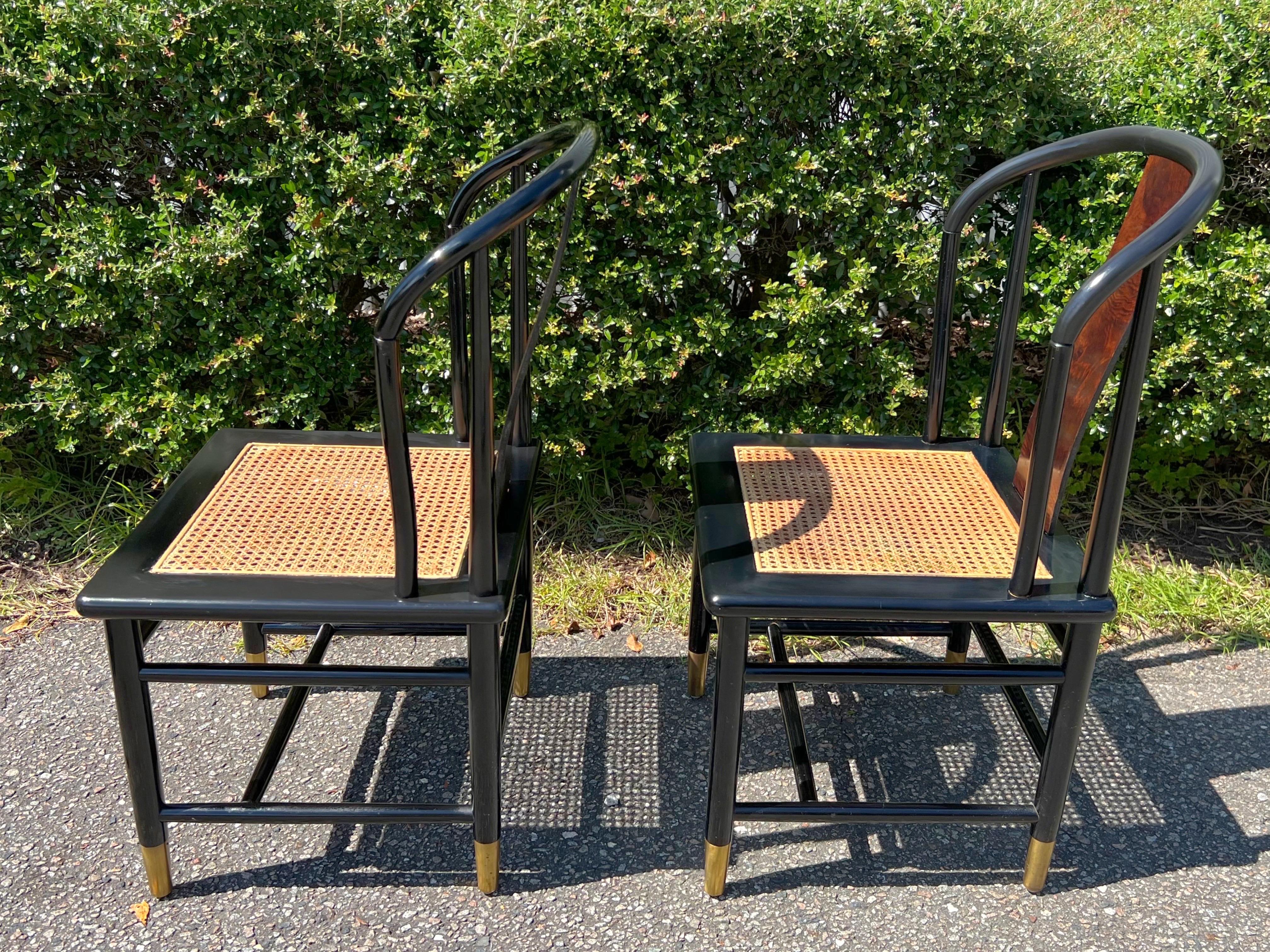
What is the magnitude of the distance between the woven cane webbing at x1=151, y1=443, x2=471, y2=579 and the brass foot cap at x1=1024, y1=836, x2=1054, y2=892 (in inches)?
42.9

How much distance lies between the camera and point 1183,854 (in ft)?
6.61

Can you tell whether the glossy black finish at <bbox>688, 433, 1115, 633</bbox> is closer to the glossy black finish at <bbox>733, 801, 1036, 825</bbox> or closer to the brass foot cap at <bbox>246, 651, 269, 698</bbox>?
the glossy black finish at <bbox>733, 801, 1036, 825</bbox>

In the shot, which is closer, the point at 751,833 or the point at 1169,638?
the point at 751,833

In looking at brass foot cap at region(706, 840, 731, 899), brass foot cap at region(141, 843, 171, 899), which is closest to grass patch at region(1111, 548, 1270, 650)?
brass foot cap at region(706, 840, 731, 899)

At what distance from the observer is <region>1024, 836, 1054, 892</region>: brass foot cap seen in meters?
1.86

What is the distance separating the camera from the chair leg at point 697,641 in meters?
2.29

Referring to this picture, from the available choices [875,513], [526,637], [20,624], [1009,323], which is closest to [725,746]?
[875,513]

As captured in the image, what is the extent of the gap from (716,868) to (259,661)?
110cm

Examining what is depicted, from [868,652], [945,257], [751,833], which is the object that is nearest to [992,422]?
[945,257]

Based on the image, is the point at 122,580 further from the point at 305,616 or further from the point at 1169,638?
the point at 1169,638

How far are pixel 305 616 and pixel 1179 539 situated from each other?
2.46m

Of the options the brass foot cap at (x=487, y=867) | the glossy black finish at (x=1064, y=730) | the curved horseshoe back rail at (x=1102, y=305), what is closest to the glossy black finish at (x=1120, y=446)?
the curved horseshoe back rail at (x=1102, y=305)

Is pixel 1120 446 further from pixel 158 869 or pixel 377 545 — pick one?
pixel 158 869

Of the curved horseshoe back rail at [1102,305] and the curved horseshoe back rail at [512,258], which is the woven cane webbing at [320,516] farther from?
the curved horseshoe back rail at [1102,305]
